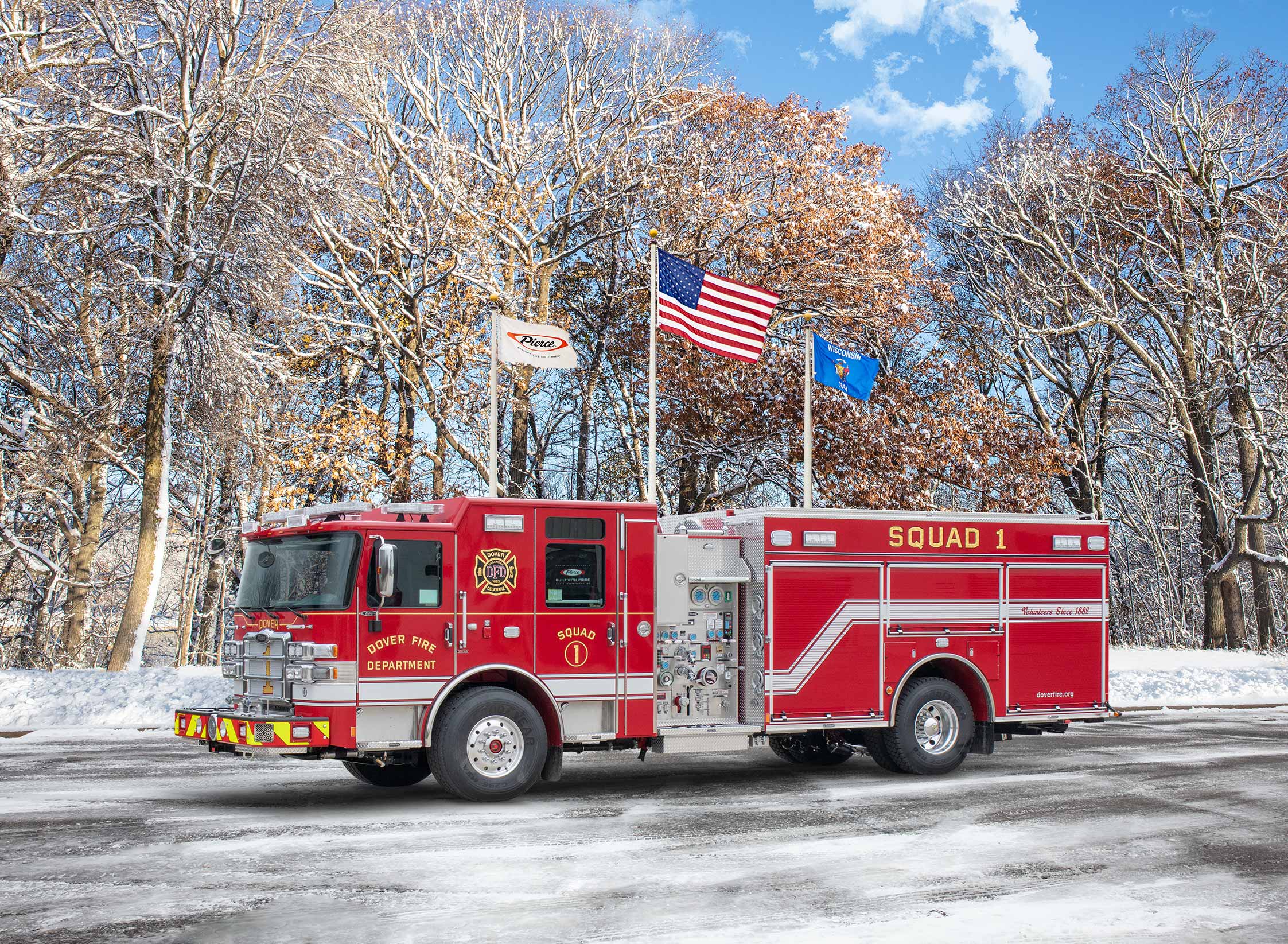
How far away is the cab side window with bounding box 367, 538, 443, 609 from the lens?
36.4 ft

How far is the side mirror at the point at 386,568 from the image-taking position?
10.6m

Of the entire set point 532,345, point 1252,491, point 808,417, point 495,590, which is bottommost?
point 495,590

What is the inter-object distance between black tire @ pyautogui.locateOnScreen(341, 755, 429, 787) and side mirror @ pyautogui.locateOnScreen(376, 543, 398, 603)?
2.63 m

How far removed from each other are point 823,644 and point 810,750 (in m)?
2.59

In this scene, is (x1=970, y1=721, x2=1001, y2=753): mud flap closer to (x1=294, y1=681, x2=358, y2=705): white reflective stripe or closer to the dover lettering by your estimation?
the dover lettering

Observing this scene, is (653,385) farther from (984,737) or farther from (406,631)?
(406,631)

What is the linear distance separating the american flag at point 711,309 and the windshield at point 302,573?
10823 mm

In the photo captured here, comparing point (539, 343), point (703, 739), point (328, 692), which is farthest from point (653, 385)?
point (328, 692)

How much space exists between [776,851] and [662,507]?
26013 millimetres

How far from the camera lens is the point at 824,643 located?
13.0m

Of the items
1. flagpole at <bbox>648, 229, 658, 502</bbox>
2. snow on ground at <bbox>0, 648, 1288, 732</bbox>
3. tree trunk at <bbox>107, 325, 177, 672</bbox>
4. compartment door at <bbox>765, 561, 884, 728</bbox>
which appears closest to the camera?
compartment door at <bbox>765, 561, 884, 728</bbox>

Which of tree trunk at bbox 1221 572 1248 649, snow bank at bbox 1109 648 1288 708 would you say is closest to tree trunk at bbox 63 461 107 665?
snow bank at bbox 1109 648 1288 708

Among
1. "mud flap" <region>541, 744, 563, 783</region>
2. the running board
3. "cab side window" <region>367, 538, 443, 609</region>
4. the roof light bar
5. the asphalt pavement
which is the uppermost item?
the roof light bar

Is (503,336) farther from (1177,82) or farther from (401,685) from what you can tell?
(1177,82)
